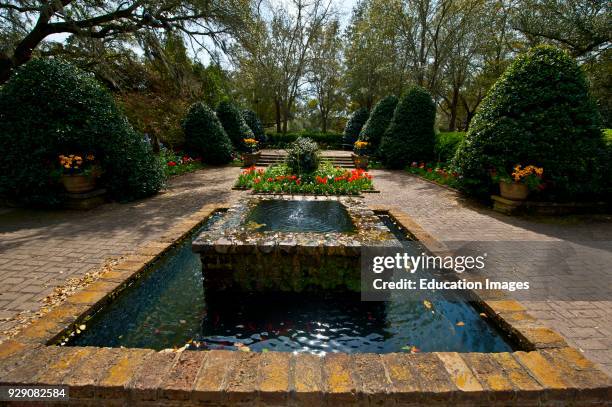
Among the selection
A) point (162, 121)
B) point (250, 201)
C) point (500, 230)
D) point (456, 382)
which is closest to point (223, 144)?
point (162, 121)

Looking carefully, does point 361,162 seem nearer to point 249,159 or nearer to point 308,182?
point 249,159

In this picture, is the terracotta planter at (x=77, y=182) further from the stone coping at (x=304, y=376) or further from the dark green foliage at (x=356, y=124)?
the dark green foliage at (x=356, y=124)

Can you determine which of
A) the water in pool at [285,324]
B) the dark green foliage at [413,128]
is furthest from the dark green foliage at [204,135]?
the water in pool at [285,324]

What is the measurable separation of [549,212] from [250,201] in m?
6.06

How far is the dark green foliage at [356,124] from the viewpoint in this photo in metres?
20.0

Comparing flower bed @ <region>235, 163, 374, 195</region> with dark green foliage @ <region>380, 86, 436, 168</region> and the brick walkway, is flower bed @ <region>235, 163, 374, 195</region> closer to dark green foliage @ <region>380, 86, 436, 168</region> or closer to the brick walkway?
the brick walkway

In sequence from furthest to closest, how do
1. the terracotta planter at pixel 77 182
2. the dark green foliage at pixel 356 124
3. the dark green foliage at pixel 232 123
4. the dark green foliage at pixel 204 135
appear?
the dark green foliage at pixel 356 124 < the dark green foliage at pixel 232 123 < the dark green foliage at pixel 204 135 < the terracotta planter at pixel 77 182

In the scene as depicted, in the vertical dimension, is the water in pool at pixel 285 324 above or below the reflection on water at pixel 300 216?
below

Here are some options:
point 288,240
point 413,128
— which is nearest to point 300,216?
point 288,240

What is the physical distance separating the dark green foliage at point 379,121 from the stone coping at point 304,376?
13.3m

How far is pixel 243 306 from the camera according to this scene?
3043 mm

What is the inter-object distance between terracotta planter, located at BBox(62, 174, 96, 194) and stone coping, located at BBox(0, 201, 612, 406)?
494 cm

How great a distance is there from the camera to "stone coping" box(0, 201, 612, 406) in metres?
1.73

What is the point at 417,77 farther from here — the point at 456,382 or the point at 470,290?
the point at 456,382
